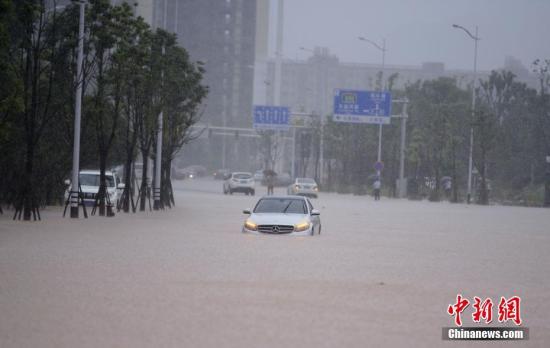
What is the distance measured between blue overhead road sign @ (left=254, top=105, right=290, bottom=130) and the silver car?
211ft

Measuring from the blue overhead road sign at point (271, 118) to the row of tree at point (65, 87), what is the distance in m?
43.0

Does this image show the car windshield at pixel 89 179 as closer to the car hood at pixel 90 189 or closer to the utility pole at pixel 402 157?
the car hood at pixel 90 189

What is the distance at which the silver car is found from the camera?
2720 cm

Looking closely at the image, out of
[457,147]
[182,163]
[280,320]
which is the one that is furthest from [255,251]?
[182,163]

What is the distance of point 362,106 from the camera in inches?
3063

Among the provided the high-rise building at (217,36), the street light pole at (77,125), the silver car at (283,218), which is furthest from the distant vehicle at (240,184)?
the high-rise building at (217,36)

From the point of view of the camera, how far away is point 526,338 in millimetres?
11578

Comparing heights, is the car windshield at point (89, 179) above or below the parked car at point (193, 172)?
above

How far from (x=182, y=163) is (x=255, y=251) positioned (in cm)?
15362

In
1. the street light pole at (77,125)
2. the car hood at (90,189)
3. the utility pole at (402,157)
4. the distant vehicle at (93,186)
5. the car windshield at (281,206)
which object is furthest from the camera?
the utility pole at (402,157)

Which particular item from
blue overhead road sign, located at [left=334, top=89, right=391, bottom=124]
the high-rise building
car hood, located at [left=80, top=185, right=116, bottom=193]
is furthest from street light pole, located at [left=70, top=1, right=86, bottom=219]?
the high-rise building

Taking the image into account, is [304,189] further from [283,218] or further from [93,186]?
[283,218]

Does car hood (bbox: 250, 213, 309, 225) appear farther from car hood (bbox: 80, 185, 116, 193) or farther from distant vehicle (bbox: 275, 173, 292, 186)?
distant vehicle (bbox: 275, 173, 292, 186)

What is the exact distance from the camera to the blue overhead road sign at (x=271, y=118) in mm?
93688
